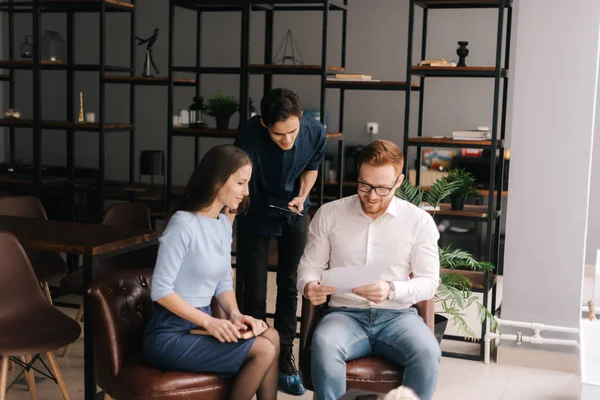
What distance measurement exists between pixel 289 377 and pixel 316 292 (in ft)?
3.89

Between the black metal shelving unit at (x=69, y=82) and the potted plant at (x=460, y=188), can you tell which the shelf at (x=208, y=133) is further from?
the potted plant at (x=460, y=188)

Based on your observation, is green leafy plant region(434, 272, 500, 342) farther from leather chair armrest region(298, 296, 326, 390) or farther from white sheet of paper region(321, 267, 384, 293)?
white sheet of paper region(321, 267, 384, 293)

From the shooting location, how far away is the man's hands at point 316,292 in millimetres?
2996

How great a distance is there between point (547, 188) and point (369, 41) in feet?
15.7

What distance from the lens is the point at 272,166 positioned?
155 inches

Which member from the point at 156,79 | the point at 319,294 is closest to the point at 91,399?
the point at 319,294

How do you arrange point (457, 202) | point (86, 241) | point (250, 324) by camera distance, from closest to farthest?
point (250, 324)
point (86, 241)
point (457, 202)

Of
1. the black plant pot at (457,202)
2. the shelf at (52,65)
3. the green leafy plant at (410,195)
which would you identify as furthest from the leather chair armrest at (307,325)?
the shelf at (52,65)

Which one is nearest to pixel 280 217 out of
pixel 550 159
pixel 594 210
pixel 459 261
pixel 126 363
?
pixel 459 261

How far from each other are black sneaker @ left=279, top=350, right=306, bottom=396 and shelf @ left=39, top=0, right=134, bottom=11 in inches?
117

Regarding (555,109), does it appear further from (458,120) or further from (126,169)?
(126,169)

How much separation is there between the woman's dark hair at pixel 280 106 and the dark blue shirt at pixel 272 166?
28cm

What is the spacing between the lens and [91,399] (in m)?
3.37

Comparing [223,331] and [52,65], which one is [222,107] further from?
[223,331]
